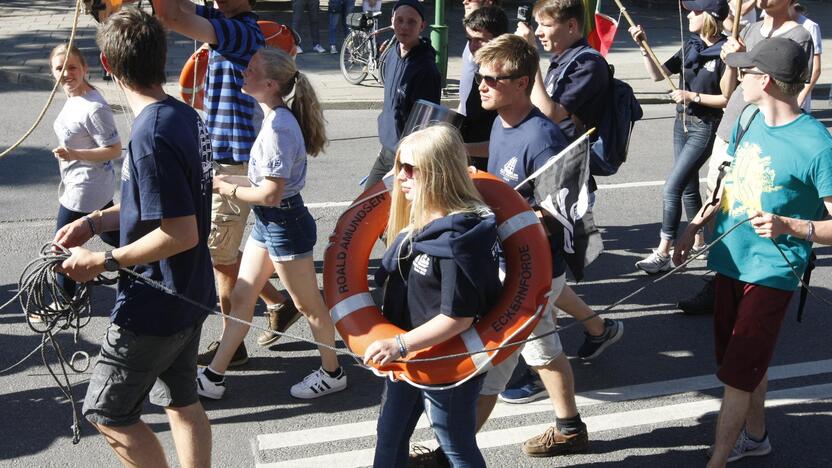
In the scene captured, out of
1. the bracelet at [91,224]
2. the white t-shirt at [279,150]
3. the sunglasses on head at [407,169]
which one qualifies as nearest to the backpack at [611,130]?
the white t-shirt at [279,150]

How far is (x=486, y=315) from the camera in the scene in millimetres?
3480

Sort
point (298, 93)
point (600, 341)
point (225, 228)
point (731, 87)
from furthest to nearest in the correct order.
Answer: point (731, 87) < point (600, 341) < point (225, 228) < point (298, 93)

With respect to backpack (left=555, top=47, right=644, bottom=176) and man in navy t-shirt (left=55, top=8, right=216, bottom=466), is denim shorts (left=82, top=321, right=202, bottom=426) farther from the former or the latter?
backpack (left=555, top=47, right=644, bottom=176)

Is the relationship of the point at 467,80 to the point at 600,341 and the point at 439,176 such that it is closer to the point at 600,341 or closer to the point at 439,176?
the point at 600,341

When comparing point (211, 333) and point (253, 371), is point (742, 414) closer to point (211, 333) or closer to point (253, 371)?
point (253, 371)

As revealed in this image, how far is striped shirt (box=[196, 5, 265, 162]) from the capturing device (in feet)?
17.0

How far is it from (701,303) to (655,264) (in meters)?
0.75

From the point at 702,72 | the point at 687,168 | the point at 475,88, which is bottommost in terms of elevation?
the point at 687,168

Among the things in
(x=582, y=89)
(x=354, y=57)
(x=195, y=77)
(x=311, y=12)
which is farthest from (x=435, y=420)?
(x=311, y=12)

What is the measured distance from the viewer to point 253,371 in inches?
206

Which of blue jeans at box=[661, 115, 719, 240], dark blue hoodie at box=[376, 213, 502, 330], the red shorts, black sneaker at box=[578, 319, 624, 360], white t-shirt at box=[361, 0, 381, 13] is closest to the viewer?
dark blue hoodie at box=[376, 213, 502, 330]

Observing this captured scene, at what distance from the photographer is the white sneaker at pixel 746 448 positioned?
4.38 m

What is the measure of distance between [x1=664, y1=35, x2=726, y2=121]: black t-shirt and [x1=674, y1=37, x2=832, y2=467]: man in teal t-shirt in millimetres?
2301

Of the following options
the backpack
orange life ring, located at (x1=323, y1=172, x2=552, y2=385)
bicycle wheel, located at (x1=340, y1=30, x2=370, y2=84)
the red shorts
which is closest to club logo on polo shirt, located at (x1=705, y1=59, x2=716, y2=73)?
the backpack
